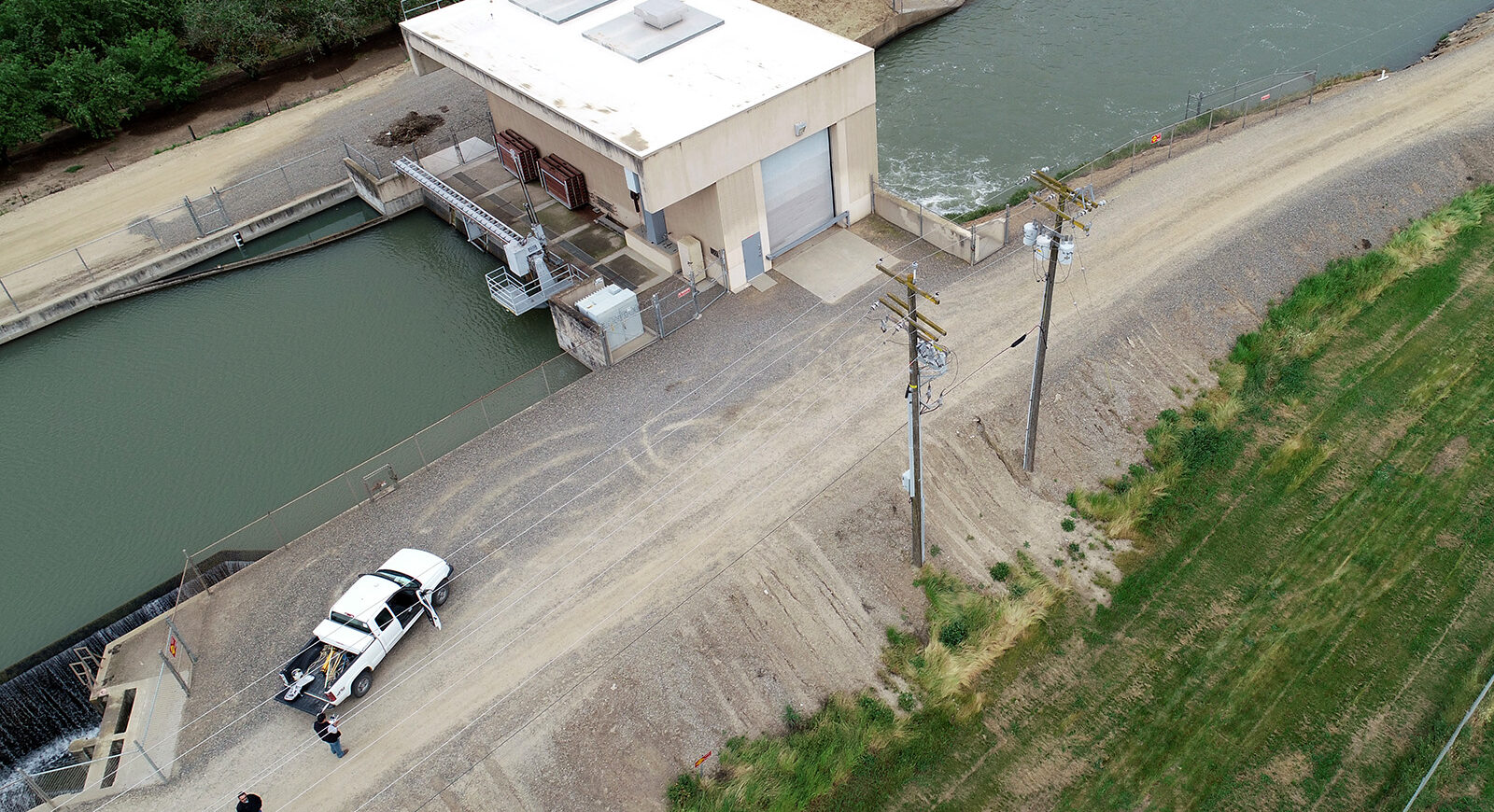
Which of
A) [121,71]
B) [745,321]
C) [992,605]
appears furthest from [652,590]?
[121,71]

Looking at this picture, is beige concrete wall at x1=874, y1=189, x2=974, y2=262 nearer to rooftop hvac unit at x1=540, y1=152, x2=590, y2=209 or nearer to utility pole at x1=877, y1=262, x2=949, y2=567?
rooftop hvac unit at x1=540, y1=152, x2=590, y2=209

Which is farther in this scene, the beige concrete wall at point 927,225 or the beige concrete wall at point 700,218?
the beige concrete wall at point 927,225

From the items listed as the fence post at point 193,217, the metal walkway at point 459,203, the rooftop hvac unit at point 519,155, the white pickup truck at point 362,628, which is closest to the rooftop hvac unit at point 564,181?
the rooftop hvac unit at point 519,155

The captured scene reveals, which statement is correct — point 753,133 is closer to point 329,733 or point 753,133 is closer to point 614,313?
point 614,313

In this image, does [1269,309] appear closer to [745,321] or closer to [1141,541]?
[1141,541]

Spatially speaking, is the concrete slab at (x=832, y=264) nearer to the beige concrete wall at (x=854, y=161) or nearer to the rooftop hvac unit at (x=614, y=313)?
the beige concrete wall at (x=854, y=161)
